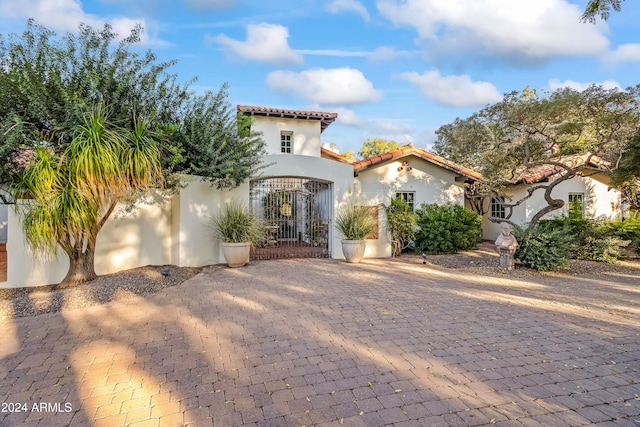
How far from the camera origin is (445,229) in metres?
12.8

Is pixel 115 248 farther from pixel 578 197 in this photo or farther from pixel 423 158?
pixel 578 197

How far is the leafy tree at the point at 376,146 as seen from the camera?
112 ft

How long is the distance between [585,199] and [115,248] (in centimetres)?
1921

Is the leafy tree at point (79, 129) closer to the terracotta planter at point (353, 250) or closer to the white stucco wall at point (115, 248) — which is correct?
the white stucco wall at point (115, 248)

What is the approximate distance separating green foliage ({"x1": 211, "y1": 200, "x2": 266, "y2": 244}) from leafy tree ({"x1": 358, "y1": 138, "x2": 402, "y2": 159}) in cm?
2637

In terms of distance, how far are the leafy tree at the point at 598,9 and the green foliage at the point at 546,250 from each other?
6.70m

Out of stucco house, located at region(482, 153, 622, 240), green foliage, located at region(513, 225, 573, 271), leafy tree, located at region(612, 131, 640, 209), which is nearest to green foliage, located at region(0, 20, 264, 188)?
green foliage, located at region(513, 225, 573, 271)

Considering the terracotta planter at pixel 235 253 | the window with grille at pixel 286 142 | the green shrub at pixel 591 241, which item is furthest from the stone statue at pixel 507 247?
the window with grille at pixel 286 142

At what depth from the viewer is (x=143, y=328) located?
16.3ft

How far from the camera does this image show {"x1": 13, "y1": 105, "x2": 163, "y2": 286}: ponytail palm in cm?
628

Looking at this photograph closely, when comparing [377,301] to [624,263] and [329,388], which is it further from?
[624,263]

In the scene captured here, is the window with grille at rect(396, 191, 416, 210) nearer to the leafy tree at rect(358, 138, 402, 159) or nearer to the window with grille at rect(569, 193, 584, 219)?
the window with grille at rect(569, 193, 584, 219)

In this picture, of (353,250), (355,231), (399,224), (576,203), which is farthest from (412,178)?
(576,203)

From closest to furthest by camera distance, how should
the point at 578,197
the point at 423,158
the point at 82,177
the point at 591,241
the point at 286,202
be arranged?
the point at 82,177 → the point at 591,241 → the point at 286,202 → the point at 423,158 → the point at 578,197
